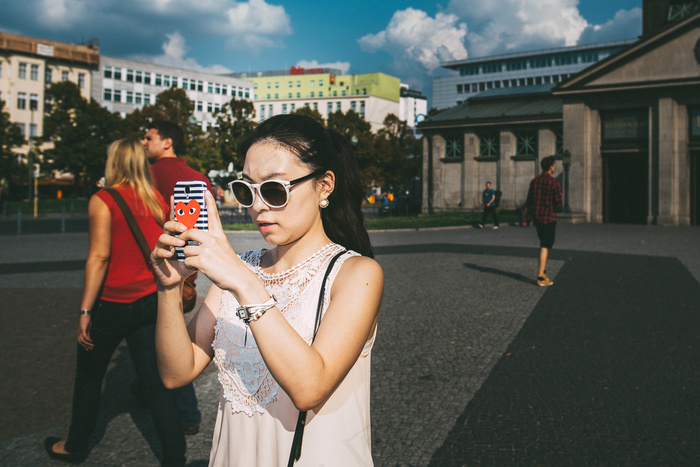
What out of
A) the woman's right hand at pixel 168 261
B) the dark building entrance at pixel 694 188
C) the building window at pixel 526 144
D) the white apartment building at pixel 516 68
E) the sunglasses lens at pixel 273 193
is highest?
the white apartment building at pixel 516 68

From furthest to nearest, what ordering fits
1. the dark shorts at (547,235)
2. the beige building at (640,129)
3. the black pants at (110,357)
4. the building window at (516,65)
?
the building window at (516,65)
the beige building at (640,129)
the dark shorts at (547,235)
the black pants at (110,357)

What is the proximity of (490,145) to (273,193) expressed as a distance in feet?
140

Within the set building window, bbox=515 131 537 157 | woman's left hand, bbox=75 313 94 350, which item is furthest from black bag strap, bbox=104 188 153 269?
building window, bbox=515 131 537 157

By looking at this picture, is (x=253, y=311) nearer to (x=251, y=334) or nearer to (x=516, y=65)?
(x=251, y=334)

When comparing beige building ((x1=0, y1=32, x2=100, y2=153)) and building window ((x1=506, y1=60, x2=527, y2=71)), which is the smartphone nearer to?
beige building ((x1=0, y1=32, x2=100, y2=153))

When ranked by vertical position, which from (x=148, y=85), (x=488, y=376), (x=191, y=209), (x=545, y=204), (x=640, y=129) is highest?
(x=148, y=85)

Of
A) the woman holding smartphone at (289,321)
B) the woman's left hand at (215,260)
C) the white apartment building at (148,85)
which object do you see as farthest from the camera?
the white apartment building at (148,85)

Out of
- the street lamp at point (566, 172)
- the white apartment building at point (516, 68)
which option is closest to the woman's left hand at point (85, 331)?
the street lamp at point (566, 172)

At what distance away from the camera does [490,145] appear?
141 ft

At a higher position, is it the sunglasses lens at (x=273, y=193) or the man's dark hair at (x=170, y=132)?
the man's dark hair at (x=170, y=132)

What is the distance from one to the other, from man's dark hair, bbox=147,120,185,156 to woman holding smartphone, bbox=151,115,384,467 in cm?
300

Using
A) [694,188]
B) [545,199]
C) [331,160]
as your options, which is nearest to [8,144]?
[694,188]

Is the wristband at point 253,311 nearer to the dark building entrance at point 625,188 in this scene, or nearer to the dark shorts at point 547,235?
the dark shorts at point 547,235

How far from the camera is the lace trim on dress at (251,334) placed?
1.87 metres
